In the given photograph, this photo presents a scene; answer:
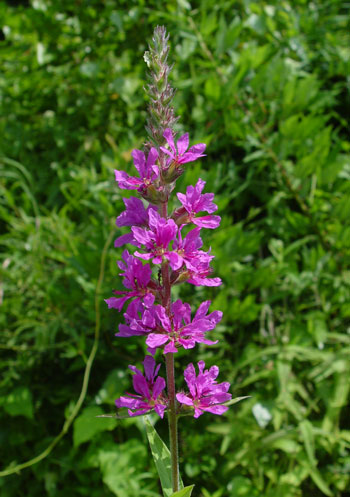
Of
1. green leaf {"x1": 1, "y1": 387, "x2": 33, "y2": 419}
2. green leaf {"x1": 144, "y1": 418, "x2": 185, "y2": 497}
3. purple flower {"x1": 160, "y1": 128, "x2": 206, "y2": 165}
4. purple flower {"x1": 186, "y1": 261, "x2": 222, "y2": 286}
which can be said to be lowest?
green leaf {"x1": 1, "y1": 387, "x2": 33, "y2": 419}

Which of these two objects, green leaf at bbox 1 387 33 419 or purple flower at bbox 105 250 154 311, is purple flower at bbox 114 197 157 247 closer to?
purple flower at bbox 105 250 154 311

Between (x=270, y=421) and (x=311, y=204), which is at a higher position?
(x=311, y=204)

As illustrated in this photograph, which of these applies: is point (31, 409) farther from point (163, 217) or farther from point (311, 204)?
point (311, 204)

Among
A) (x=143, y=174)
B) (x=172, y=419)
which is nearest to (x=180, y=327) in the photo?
(x=172, y=419)

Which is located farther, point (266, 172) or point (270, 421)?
point (266, 172)

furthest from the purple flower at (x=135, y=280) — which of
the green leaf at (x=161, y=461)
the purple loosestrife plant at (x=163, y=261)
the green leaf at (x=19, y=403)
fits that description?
the green leaf at (x=19, y=403)

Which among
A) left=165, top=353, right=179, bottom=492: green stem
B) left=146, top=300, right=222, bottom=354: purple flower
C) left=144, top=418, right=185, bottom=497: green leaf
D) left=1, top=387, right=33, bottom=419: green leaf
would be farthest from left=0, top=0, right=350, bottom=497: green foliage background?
left=146, top=300, right=222, bottom=354: purple flower

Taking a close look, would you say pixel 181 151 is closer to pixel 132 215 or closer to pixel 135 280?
pixel 132 215

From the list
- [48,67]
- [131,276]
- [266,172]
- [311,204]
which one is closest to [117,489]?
[131,276]
